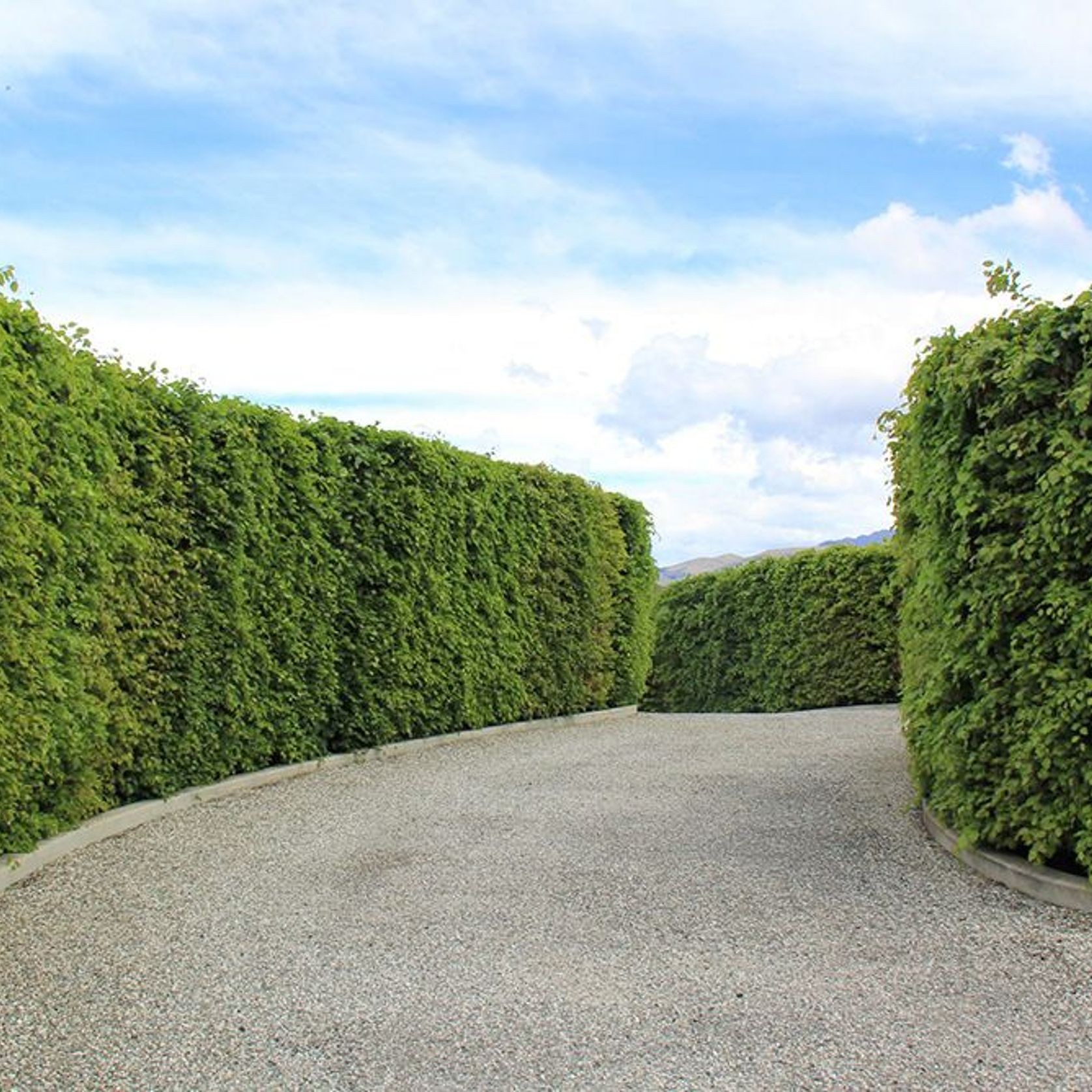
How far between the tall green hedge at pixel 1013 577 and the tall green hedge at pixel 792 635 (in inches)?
373

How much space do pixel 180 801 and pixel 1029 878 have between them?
532cm

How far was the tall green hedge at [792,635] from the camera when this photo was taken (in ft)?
49.3

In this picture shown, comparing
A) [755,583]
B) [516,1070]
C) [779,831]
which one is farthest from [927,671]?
[755,583]

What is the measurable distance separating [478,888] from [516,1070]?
1.95 metres

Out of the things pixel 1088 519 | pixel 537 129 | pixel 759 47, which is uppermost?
pixel 759 47

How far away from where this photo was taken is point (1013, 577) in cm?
492

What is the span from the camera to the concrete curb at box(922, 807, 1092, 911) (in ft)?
15.5

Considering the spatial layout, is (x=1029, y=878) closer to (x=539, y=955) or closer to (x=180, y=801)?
(x=539, y=955)

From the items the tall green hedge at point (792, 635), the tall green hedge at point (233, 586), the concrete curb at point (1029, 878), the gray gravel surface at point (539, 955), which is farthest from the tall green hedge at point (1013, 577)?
the tall green hedge at point (792, 635)

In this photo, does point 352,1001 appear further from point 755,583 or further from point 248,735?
point 755,583

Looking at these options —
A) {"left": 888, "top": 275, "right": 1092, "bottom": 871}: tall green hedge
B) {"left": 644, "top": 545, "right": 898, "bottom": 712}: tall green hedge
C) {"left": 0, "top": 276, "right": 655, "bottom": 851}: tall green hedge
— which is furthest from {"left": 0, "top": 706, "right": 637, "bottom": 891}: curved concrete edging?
{"left": 644, "top": 545, "right": 898, "bottom": 712}: tall green hedge

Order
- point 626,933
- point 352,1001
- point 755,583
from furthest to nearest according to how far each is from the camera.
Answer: point 755,583 < point 626,933 < point 352,1001

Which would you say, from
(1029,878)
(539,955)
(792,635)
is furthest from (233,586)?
(792,635)

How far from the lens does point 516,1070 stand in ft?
10.5
